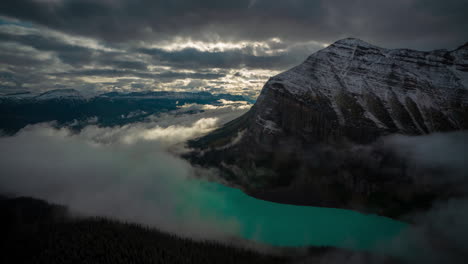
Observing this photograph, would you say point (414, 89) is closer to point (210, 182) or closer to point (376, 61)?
point (376, 61)

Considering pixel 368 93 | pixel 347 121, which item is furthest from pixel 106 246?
pixel 368 93

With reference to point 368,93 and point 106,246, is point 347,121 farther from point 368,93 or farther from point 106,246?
point 106,246

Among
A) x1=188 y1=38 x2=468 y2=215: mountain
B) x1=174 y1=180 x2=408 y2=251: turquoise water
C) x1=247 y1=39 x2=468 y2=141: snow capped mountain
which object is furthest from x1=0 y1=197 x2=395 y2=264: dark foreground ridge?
x1=247 y1=39 x2=468 y2=141: snow capped mountain

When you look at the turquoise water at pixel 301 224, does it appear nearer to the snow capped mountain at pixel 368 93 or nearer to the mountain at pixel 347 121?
the mountain at pixel 347 121

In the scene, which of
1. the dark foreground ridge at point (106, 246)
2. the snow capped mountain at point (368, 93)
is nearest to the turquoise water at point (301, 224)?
the dark foreground ridge at point (106, 246)

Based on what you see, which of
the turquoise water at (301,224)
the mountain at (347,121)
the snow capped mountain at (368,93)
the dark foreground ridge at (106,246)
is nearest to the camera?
the dark foreground ridge at (106,246)

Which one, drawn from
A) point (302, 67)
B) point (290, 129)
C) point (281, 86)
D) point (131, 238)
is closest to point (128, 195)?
point (131, 238)
